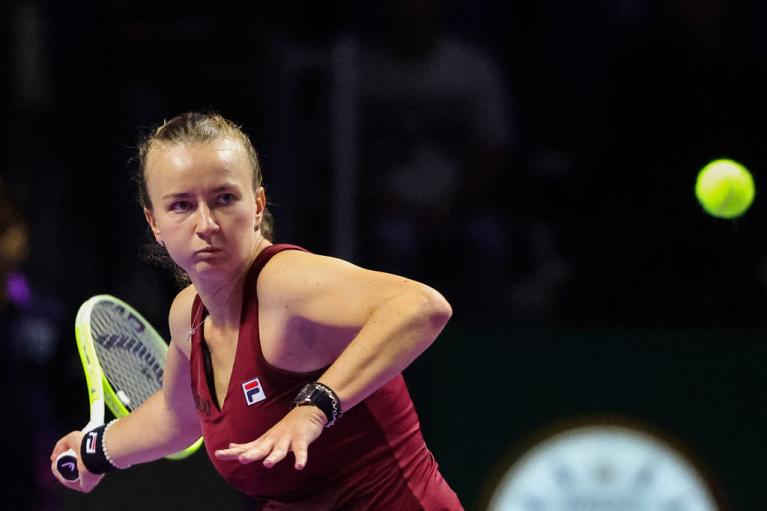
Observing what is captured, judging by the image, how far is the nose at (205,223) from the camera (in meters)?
2.66

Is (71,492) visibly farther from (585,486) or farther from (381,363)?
(381,363)

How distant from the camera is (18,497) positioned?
4.52 meters

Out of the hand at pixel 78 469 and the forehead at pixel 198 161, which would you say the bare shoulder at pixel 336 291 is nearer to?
the forehead at pixel 198 161

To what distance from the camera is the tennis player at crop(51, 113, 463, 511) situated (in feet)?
8.26

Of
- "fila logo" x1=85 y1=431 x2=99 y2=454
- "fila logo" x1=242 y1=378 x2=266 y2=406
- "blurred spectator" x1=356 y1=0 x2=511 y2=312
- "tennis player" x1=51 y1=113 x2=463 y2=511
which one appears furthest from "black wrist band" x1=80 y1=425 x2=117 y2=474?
"blurred spectator" x1=356 y1=0 x2=511 y2=312

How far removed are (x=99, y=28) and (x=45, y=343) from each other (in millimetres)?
1538

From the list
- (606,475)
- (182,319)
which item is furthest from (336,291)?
(606,475)

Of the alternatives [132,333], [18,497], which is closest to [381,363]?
[132,333]

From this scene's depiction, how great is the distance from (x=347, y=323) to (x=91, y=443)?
1.01 m

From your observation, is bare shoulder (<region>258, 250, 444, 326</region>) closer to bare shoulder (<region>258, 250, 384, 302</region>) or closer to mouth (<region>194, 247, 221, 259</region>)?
bare shoulder (<region>258, 250, 384, 302</region>)

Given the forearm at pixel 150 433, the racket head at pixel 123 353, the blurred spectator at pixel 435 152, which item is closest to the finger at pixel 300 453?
the forearm at pixel 150 433

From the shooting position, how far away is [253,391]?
8.83ft

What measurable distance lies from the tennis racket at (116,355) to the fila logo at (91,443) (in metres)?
0.08

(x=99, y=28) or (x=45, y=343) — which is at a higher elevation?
(x=99, y=28)
